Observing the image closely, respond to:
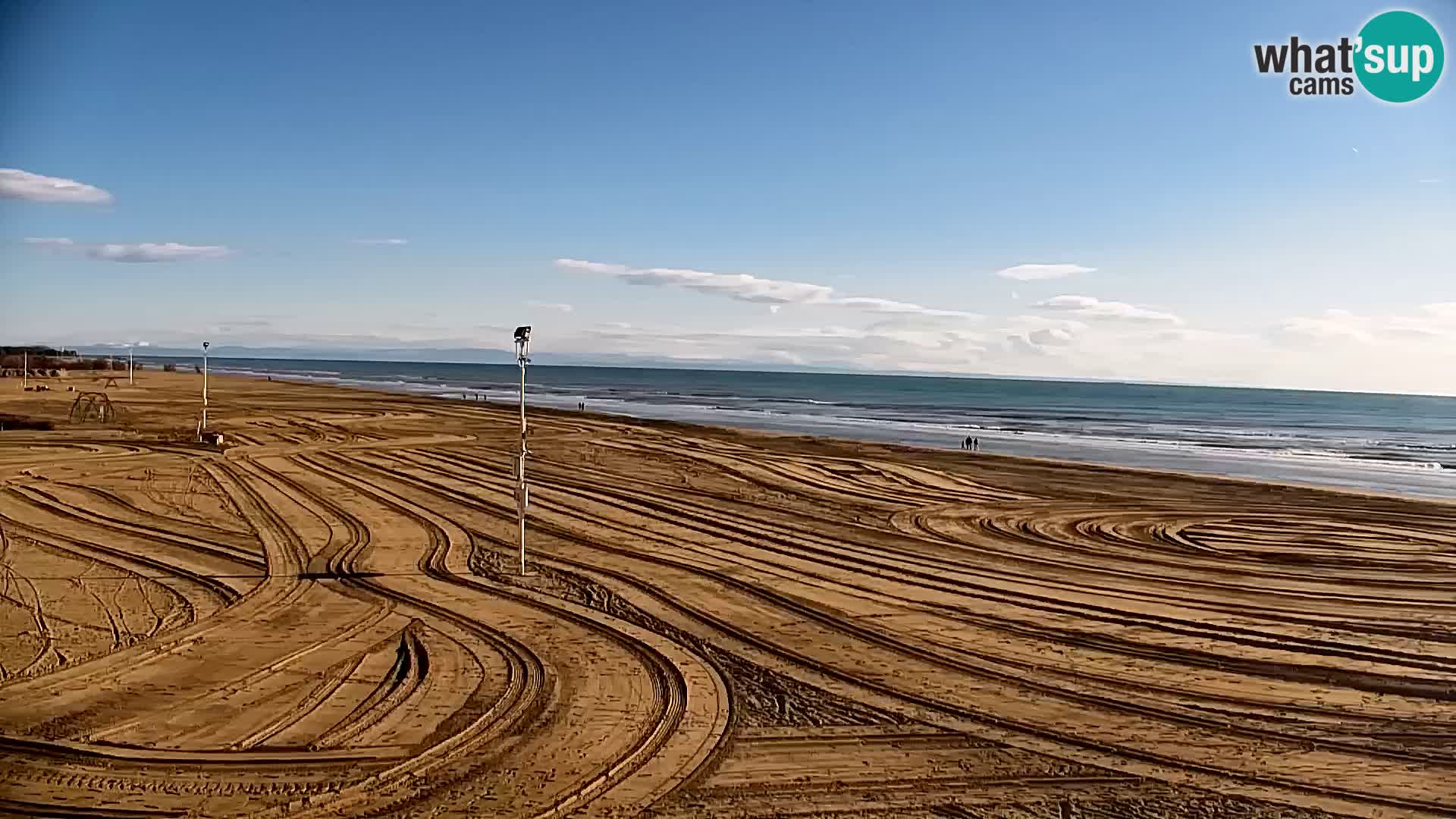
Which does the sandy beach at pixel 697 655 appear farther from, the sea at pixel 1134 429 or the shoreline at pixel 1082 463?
the sea at pixel 1134 429

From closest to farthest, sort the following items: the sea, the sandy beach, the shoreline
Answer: the sandy beach < the shoreline < the sea

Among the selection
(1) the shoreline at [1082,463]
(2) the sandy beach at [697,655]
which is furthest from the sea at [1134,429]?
(2) the sandy beach at [697,655]

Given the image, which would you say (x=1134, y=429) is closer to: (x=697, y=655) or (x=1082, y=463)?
(x=1082, y=463)

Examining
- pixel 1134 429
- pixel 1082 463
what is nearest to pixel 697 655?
pixel 1082 463

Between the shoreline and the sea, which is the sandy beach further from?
the sea

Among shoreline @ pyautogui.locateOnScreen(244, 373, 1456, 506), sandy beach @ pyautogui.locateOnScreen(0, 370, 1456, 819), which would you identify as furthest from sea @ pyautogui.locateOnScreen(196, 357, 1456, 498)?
sandy beach @ pyautogui.locateOnScreen(0, 370, 1456, 819)

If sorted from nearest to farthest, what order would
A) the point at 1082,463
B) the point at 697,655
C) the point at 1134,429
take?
the point at 697,655, the point at 1082,463, the point at 1134,429

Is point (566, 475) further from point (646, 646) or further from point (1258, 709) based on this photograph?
point (1258, 709)

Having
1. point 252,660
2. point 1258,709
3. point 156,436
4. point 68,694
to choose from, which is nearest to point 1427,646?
point 1258,709
